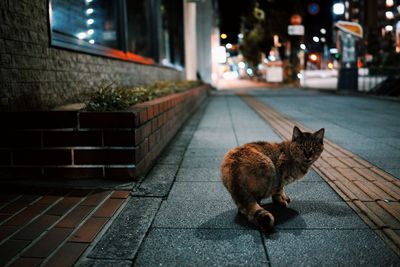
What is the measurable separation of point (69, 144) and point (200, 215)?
1784 millimetres

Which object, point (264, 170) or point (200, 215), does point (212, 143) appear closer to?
point (200, 215)

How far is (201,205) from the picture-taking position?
3.95 metres

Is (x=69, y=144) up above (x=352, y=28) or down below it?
below

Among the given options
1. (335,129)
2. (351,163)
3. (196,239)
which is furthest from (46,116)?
(335,129)

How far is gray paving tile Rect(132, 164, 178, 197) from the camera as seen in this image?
4.30m

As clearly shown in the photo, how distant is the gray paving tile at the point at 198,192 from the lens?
164 inches

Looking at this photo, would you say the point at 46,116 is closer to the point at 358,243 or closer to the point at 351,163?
the point at 358,243

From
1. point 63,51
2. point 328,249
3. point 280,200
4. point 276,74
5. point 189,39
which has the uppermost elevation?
point 189,39

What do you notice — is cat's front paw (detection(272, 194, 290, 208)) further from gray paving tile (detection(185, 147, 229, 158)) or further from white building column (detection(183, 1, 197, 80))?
white building column (detection(183, 1, 197, 80))

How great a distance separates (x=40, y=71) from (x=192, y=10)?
2111cm

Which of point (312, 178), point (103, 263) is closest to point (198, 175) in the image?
point (312, 178)

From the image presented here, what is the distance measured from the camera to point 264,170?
3.31 metres

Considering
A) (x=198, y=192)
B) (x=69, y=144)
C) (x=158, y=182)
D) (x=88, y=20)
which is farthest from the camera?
(x=88, y=20)

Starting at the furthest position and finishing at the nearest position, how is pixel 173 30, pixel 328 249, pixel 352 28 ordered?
pixel 352 28
pixel 173 30
pixel 328 249
